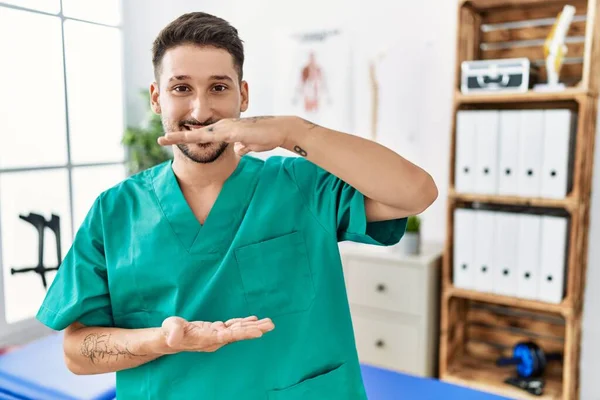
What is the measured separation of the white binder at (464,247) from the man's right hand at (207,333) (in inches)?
63.0

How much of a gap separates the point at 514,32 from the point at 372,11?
71 centimetres

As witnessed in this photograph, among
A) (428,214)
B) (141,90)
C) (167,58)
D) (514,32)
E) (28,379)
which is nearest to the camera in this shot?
(167,58)

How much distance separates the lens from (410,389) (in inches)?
60.4

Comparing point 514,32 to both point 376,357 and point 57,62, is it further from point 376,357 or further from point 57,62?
point 57,62

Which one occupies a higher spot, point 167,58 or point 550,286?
point 167,58

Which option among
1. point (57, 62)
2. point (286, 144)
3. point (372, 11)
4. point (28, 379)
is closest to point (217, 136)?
point (286, 144)

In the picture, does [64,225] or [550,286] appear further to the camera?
[64,225]

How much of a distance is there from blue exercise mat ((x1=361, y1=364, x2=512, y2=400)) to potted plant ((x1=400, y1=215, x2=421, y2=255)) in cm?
84

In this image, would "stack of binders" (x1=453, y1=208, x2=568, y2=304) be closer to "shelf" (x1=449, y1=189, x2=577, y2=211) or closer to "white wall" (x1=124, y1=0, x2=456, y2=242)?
"shelf" (x1=449, y1=189, x2=577, y2=211)

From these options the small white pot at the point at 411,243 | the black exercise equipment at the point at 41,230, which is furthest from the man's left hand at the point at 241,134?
the black exercise equipment at the point at 41,230

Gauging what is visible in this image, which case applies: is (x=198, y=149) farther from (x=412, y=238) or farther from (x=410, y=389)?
(x=412, y=238)

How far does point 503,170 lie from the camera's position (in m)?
2.14

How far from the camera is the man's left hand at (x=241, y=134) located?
827 mm

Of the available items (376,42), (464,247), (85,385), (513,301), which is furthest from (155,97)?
(376,42)
